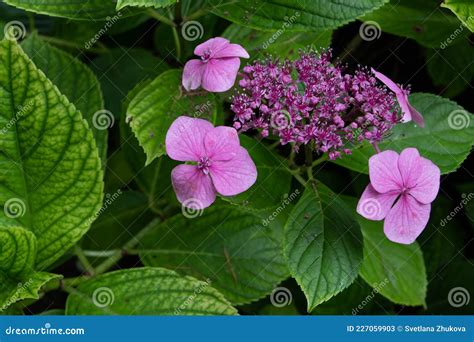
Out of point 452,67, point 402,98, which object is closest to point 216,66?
point 402,98

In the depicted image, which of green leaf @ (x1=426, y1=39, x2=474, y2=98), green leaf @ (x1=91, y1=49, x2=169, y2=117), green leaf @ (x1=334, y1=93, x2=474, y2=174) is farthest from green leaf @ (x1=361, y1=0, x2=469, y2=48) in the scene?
green leaf @ (x1=91, y1=49, x2=169, y2=117)

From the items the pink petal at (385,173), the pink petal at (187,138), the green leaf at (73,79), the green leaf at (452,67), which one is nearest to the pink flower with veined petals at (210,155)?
the pink petal at (187,138)

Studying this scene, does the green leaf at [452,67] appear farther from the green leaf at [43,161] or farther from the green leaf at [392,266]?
the green leaf at [43,161]

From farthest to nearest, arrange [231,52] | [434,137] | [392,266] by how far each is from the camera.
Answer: [392,266], [434,137], [231,52]

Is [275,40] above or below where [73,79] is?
above

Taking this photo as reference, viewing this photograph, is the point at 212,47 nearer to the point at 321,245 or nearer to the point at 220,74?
the point at 220,74

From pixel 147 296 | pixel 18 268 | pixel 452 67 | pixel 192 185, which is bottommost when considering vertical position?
pixel 18 268

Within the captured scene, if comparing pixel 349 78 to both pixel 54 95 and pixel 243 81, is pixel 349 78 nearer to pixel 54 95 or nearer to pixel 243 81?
pixel 243 81
